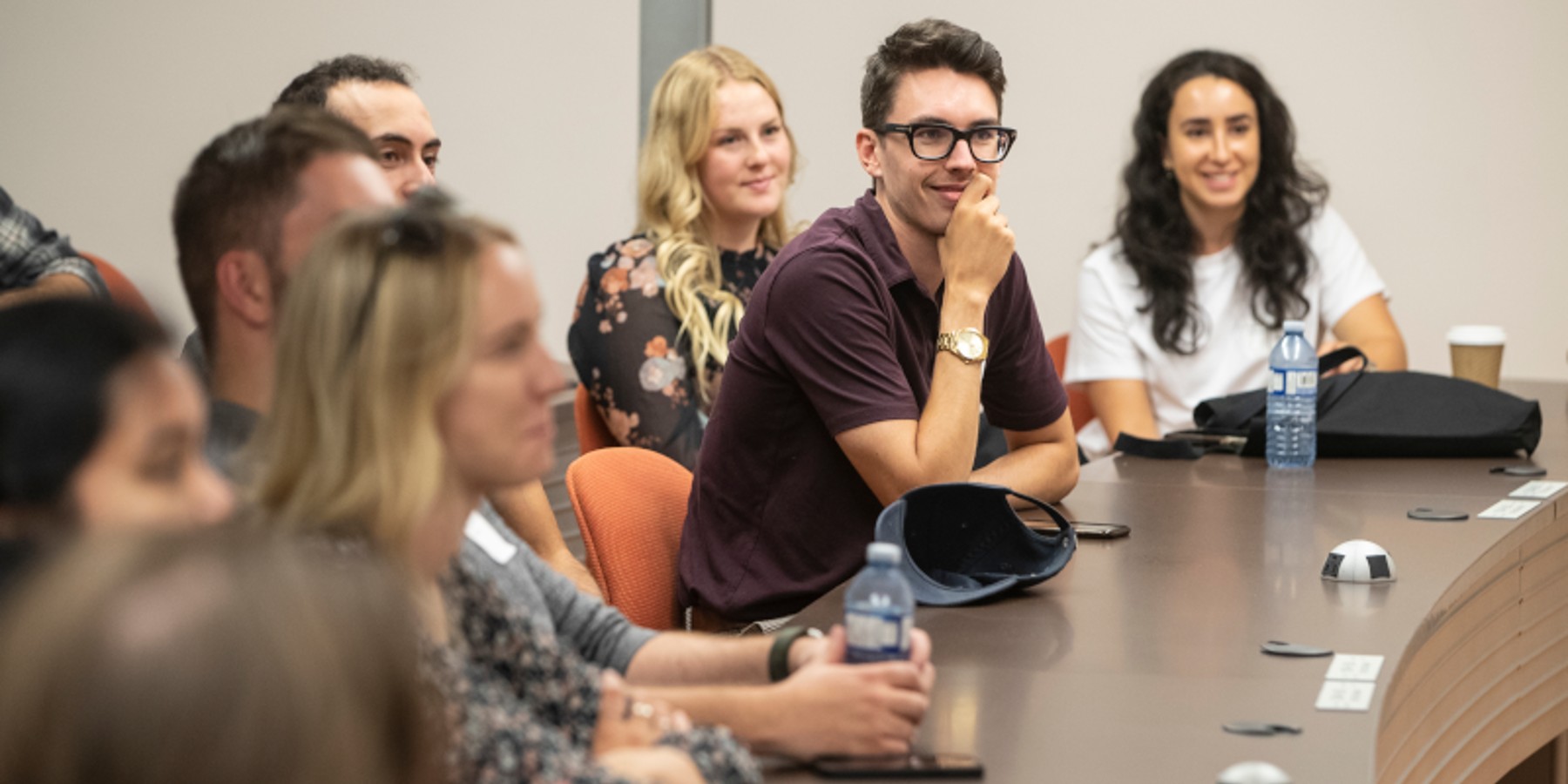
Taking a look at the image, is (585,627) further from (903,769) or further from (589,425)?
(589,425)

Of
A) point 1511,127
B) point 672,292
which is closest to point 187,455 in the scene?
point 672,292

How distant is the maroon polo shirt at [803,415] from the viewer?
224cm

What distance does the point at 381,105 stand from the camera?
237 centimetres

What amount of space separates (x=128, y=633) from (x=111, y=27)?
466 cm

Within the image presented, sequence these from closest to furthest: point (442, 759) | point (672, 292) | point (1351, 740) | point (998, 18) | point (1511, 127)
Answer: point (442, 759) → point (1351, 740) → point (672, 292) → point (1511, 127) → point (998, 18)

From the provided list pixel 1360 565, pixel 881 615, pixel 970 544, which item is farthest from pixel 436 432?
pixel 1360 565


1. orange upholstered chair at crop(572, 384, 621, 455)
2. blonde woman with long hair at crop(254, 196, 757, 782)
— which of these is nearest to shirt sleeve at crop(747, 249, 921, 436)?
orange upholstered chair at crop(572, 384, 621, 455)

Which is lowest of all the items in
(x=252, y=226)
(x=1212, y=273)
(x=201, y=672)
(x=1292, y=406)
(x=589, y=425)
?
(x=589, y=425)

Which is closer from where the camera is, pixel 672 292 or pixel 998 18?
pixel 672 292

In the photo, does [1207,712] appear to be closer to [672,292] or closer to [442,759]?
[442,759]

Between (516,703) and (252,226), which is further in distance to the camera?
(252,226)

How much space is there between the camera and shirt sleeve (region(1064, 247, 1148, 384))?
376cm

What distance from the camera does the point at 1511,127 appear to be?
184 inches

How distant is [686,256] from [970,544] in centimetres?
141
